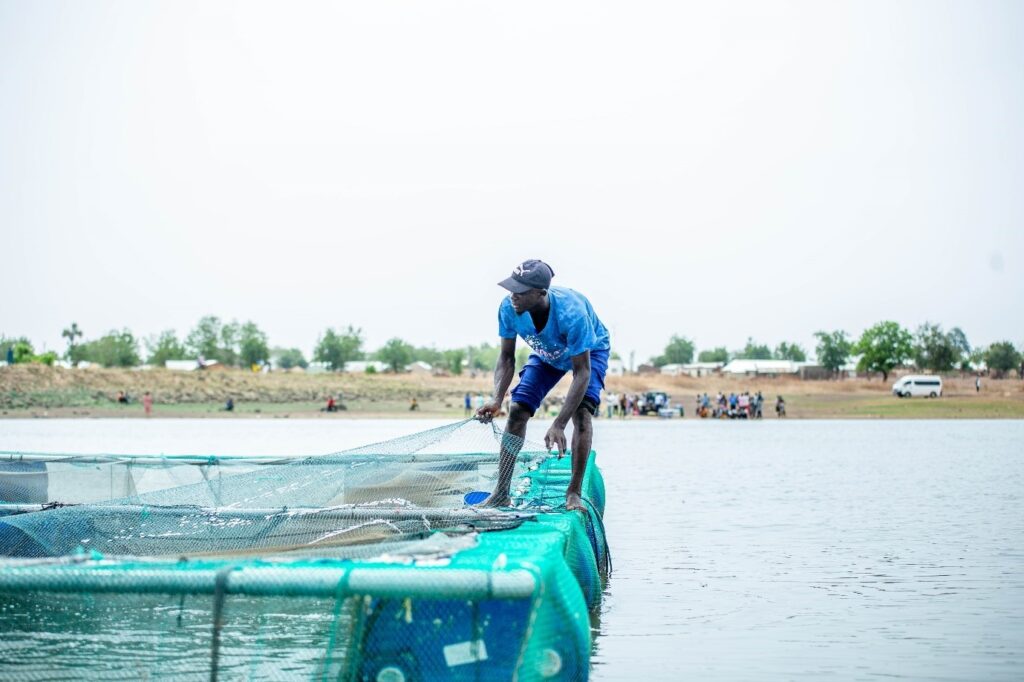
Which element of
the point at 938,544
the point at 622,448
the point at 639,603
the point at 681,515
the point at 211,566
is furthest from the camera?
the point at 622,448

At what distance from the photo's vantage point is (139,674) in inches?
195

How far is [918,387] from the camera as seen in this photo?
83.0 metres

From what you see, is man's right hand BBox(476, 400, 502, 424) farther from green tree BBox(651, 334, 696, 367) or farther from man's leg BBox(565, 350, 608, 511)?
green tree BBox(651, 334, 696, 367)

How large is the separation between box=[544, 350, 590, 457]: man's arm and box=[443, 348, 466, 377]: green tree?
488 feet

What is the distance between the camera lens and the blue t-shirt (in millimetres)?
7277

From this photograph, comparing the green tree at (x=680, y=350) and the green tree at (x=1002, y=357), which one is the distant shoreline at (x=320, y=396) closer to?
the green tree at (x=1002, y=357)

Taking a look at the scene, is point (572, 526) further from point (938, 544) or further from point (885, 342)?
point (885, 342)

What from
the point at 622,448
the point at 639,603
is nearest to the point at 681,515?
the point at 639,603

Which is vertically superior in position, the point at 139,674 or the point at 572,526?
the point at 572,526

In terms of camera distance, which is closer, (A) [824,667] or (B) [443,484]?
(A) [824,667]

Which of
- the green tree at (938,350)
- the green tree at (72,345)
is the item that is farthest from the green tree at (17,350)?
the green tree at (938,350)

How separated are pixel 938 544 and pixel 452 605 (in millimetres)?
8478

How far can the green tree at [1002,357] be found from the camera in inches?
5408

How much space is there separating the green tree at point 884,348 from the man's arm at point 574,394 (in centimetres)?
11611
